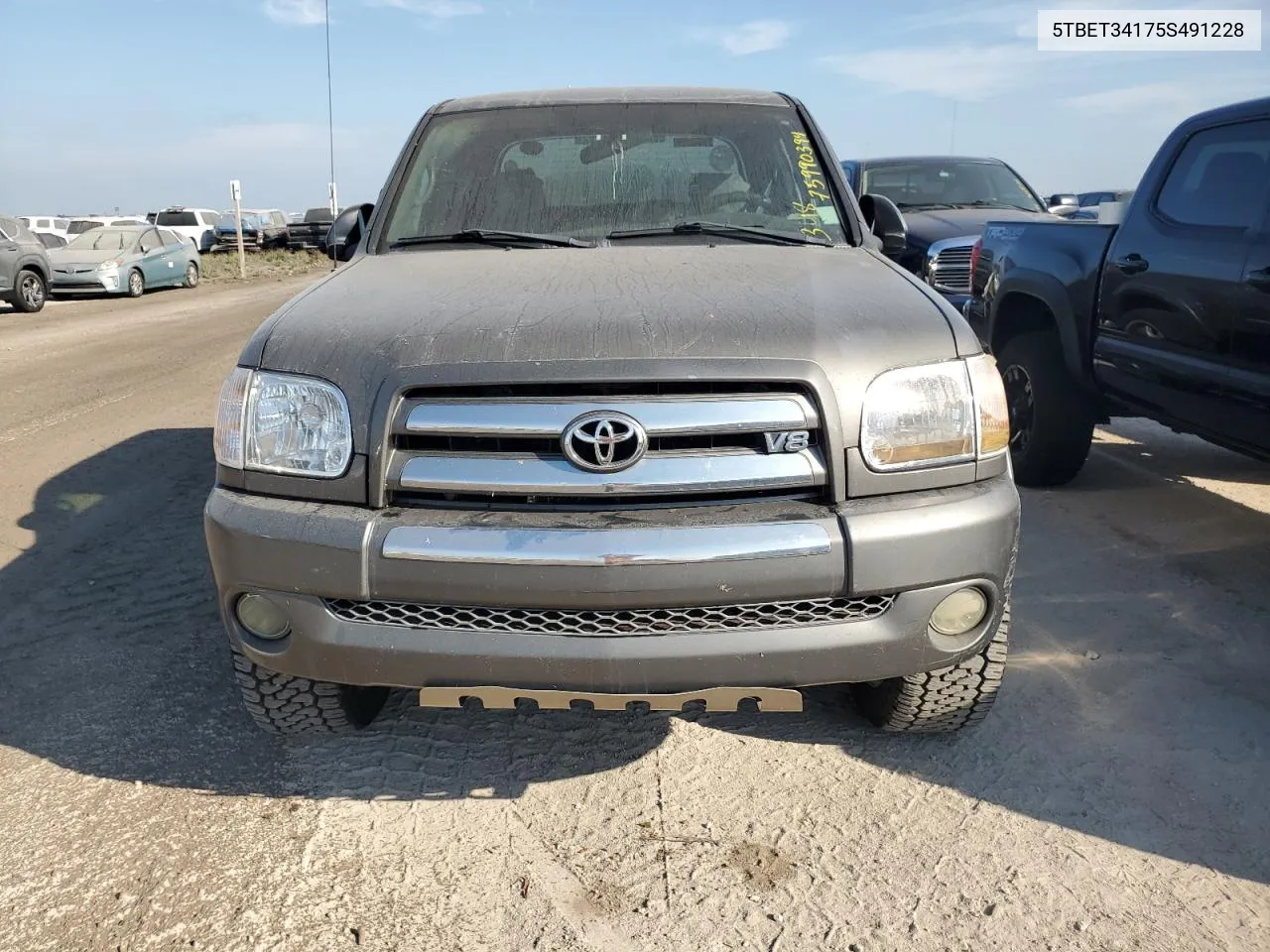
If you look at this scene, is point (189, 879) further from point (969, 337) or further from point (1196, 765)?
point (1196, 765)

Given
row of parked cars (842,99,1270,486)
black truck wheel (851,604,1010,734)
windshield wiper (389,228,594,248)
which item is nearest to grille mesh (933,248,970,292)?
row of parked cars (842,99,1270,486)

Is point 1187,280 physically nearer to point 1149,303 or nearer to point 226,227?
point 1149,303

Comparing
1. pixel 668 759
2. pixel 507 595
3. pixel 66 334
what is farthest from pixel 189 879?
pixel 66 334

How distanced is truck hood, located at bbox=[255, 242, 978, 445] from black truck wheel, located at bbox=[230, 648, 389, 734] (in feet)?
2.66

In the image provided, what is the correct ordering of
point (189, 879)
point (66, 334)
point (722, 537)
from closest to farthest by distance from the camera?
point (722, 537) < point (189, 879) < point (66, 334)

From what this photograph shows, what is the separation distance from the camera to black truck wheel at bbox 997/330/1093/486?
16.6 feet

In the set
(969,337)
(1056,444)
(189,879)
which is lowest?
(189,879)

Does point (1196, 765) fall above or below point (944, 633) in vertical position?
below

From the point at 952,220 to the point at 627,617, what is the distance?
26.1 ft

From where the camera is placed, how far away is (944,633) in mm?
2373

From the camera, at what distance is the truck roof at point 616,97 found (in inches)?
149

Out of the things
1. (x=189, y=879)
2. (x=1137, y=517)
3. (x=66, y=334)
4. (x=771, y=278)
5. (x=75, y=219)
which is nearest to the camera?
(x=189, y=879)

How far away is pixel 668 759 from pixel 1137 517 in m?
3.07

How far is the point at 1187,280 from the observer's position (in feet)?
13.1
